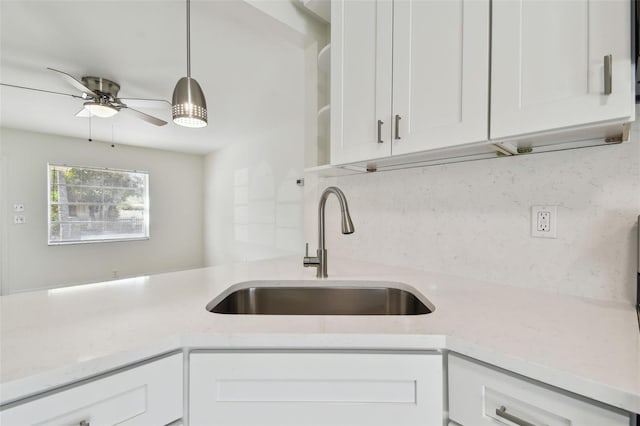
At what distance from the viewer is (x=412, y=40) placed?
1.08 m

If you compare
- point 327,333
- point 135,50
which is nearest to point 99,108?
point 135,50

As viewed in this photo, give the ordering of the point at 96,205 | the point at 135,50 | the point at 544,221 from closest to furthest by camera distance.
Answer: the point at 544,221, the point at 135,50, the point at 96,205

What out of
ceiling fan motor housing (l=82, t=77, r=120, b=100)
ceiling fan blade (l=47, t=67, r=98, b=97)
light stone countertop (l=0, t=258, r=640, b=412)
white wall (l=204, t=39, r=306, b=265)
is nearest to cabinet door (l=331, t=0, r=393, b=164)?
light stone countertop (l=0, t=258, r=640, b=412)

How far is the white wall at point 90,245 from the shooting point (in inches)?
173

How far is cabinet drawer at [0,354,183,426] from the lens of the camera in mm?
522

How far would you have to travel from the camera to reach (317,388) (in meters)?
0.69

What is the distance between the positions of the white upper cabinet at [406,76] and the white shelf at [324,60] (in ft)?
0.59

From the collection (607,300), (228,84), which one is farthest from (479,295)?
(228,84)

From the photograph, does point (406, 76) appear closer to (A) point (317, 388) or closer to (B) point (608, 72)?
(B) point (608, 72)

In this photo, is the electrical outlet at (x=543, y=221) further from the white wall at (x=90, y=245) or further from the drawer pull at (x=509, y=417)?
the white wall at (x=90, y=245)

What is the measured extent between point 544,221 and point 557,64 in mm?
544

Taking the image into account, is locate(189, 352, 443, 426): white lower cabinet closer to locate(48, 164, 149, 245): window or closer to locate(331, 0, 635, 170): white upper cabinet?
locate(331, 0, 635, 170): white upper cabinet

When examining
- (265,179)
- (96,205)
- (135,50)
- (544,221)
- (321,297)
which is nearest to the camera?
(544,221)

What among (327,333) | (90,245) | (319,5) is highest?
(319,5)
